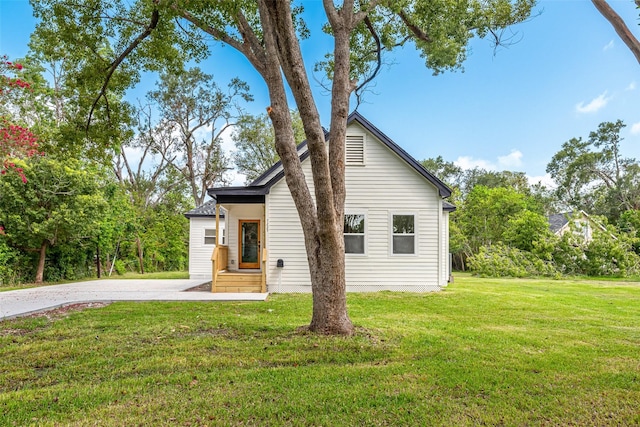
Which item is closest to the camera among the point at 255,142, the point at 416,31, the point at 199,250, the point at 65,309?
the point at 65,309

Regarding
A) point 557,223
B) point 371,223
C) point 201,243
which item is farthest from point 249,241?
point 557,223

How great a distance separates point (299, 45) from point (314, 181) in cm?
181

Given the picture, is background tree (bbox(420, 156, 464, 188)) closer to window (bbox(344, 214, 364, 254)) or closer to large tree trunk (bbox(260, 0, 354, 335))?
window (bbox(344, 214, 364, 254))

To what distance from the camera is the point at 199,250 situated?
15539 mm

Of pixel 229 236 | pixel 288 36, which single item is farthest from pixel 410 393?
pixel 229 236

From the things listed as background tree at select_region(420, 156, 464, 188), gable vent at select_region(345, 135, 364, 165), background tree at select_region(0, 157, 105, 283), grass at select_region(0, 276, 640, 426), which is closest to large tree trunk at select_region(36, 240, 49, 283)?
background tree at select_region(0, 157, 105, 283)

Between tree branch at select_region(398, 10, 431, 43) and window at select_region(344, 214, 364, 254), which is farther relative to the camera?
window at select_region(344, 214, 364, 254)

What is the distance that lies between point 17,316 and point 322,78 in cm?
769

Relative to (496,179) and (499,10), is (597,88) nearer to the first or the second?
(496,179)

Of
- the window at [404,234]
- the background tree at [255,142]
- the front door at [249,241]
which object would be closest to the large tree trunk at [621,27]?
the window at [404,234]

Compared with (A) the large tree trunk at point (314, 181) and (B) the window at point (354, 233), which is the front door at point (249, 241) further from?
(A) the large tree trunk at point (314, 181)

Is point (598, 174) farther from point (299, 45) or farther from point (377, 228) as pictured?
point (299, 45)

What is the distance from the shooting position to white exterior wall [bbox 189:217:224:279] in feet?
Result: 50.9

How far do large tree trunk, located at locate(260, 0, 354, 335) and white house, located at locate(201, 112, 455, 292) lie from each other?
17.0ft
